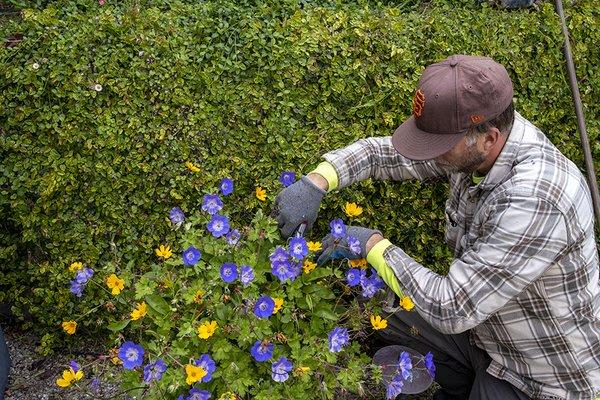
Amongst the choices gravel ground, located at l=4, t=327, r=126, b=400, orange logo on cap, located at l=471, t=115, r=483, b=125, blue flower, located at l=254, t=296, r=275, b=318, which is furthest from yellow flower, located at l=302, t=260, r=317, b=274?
gravel ground, located at l=4, t=327, r=126, b=400

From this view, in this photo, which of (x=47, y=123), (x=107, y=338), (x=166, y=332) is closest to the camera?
(x=166, y=332)

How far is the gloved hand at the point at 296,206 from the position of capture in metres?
2.29

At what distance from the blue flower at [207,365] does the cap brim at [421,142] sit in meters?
0.85

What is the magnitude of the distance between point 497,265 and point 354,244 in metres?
0.46

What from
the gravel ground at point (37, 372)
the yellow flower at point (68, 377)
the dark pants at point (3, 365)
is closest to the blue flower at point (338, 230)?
the yellow flower at point (68, 377)

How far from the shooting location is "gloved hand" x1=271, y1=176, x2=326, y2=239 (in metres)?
2.29

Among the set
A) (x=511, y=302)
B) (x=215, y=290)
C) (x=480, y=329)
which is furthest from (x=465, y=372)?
(x=215, y=290)

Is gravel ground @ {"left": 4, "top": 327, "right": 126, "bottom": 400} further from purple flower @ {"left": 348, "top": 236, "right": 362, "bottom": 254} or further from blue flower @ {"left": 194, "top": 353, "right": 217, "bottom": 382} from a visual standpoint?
purple flower @ {"left": 348, "top": 236, "right": 362, "bottom": 254}

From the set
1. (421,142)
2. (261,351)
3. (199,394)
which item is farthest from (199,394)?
(421,142)

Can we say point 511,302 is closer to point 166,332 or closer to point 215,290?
point 215,290

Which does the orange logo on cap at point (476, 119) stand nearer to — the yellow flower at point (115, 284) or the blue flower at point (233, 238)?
the blue flower at point (233, 238)

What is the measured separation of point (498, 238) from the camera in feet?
6.46

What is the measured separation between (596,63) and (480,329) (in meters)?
1.57

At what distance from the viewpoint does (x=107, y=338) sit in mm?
3111
